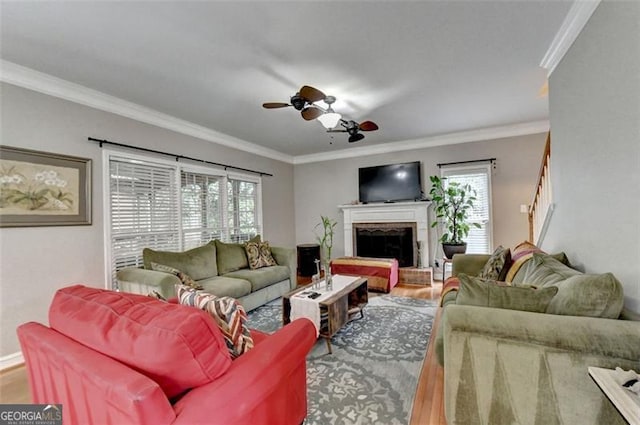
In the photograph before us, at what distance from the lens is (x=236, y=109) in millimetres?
3543

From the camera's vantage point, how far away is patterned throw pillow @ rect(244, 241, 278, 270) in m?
4.21

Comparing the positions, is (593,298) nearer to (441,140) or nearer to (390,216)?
(390,216)

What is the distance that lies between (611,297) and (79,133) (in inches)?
176

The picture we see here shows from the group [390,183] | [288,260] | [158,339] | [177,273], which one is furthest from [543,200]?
[177,273]

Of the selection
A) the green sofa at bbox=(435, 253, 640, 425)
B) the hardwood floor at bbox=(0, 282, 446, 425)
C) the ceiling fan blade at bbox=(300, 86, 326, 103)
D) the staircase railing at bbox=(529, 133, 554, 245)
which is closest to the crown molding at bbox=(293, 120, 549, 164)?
the staircase railing at bbox=(529, 133, 554, 245)

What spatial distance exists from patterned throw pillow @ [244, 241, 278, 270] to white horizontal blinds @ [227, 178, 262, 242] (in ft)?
2.25

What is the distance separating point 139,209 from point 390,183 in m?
4.19

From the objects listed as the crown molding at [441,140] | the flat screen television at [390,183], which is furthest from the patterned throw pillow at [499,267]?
the crown molding at [441,140]

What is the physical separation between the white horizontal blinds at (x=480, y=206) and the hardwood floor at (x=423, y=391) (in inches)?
112

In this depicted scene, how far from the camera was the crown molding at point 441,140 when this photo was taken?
4.44m

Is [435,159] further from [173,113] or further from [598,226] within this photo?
[173,113]

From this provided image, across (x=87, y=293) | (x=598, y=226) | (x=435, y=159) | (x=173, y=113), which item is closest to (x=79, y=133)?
(x=173, y=113)

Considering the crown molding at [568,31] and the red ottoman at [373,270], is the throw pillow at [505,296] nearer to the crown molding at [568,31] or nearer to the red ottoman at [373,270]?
the crown molding at [568,31]

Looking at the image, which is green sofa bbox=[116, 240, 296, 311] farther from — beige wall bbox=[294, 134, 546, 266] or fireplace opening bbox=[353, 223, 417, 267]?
beige wall bbox=[294, 134, 546, 266]
